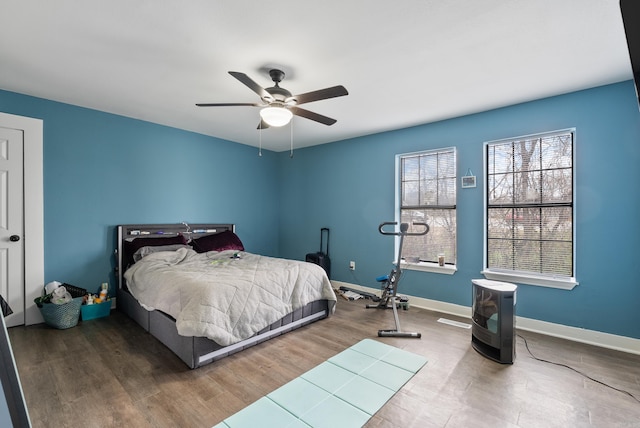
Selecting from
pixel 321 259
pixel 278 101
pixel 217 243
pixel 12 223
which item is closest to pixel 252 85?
pixel 278 101

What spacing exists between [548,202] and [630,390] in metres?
1.85

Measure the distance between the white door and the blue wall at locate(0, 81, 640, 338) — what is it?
23 centimetres

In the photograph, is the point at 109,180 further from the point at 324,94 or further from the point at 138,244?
the point at 324,94

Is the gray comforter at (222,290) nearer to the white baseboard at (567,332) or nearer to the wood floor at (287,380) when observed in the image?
the wood floor at (287,380)

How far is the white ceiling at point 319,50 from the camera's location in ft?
6.35

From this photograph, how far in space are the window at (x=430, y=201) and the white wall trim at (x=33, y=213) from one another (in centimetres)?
460

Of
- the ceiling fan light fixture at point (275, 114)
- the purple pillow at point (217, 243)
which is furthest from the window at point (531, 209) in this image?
the purple pillow at point (217, 243)

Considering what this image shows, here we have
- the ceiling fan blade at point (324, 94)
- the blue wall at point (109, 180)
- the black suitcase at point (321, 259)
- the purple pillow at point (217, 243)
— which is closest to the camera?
the ceiling fan blade at point (324, 94)

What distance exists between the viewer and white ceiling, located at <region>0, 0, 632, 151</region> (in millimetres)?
1937

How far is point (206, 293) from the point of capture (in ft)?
8.21

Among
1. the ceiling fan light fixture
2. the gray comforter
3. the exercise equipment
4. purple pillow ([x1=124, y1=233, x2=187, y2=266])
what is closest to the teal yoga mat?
the exercise equipment

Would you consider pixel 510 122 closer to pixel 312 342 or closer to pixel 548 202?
pixel 548 202

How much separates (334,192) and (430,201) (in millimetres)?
1687

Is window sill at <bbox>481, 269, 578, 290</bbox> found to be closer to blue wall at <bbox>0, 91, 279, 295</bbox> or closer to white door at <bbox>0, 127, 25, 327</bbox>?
blue wall at <bbox>0, 91, 279, 295</bbox>
